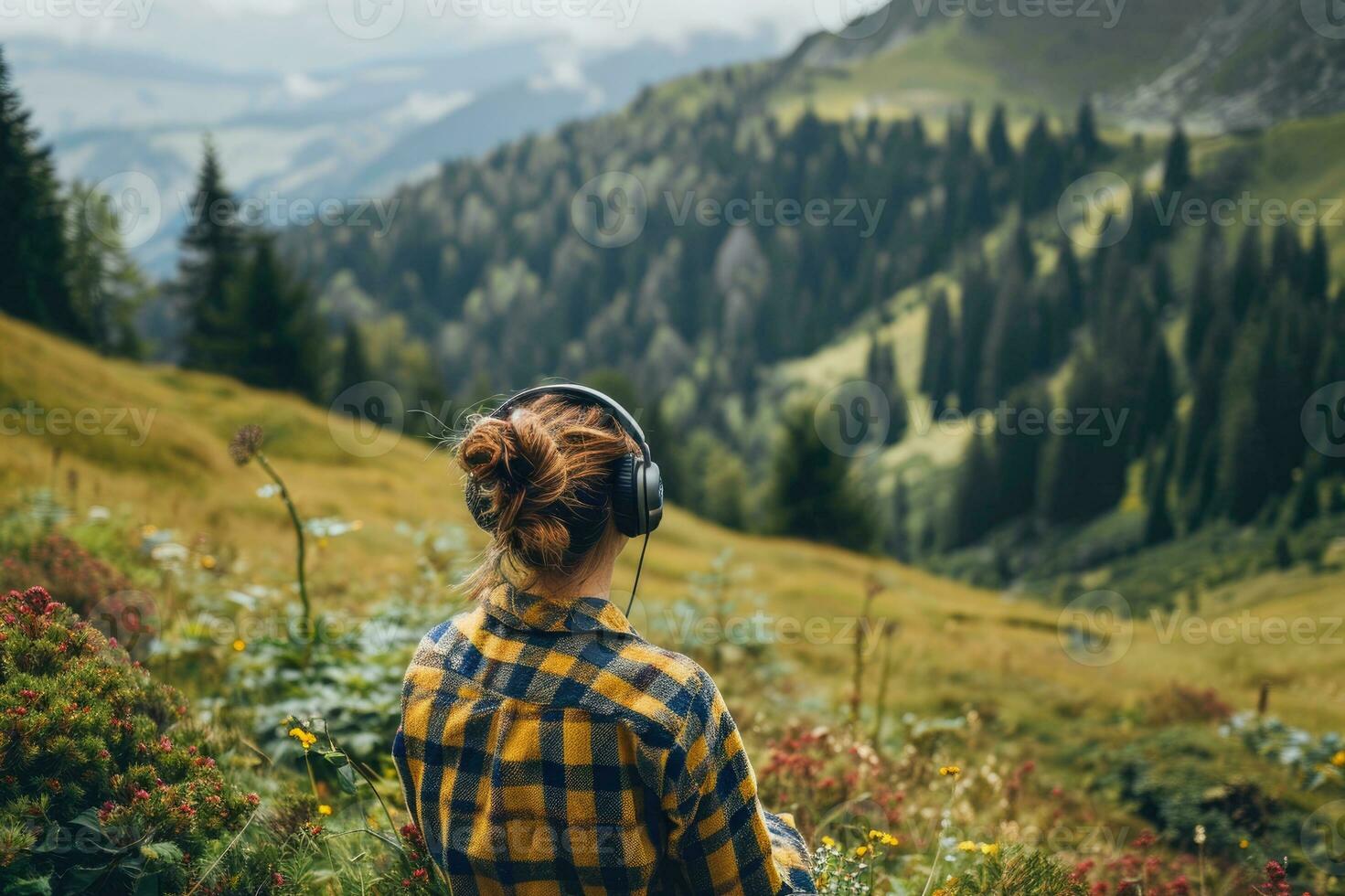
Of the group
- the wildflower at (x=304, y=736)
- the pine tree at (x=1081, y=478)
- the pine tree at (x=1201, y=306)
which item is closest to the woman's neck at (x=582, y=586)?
the wildflower at (x=304, y=736)

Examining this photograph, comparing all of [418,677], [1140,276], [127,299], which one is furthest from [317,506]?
[1140,276]

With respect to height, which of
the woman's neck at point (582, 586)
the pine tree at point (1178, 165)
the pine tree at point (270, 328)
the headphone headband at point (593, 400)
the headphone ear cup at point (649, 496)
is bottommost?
the pine tree at point (270, 328)

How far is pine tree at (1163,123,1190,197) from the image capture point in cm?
17762

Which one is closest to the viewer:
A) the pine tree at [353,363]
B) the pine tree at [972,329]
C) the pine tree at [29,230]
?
the pine tree at [29,230]

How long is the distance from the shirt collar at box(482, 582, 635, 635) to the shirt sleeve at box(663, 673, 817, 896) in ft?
1.19

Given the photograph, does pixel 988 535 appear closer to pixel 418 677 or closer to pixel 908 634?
pixel 908 634

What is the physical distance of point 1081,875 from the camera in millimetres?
4293

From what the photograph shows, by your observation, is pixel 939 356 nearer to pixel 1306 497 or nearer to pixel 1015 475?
pixel 1015 475

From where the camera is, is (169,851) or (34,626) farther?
(34,626)

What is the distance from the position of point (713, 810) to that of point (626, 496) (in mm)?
1004

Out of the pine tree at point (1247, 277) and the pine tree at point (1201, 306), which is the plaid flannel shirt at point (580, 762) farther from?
the pine tree at point (1201, 306)

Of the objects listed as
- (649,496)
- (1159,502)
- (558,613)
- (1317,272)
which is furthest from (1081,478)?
(558,613)

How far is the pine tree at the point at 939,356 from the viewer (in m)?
162

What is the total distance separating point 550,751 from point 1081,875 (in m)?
3.05
